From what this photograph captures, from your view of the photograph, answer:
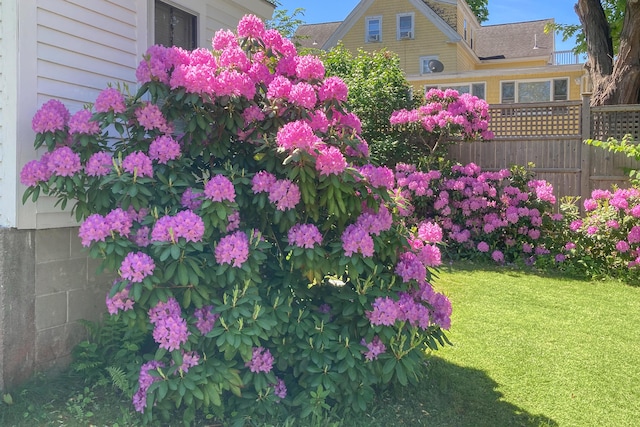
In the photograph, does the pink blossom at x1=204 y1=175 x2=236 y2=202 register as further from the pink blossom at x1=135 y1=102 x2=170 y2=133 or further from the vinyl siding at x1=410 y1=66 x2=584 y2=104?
the vinyl siding at x1=410 y1=66 x2=584 y2=104

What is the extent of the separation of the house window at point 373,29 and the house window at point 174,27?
18.1 meters

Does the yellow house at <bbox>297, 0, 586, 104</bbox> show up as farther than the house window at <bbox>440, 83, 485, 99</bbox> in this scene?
No

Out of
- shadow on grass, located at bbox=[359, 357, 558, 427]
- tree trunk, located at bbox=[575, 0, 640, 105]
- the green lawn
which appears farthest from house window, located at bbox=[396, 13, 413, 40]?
shadow on grass, located at bbox=[359, 357, 558, 427]

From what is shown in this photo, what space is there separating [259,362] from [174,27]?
10.4 ft

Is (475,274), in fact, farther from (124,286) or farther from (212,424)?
(124,286)

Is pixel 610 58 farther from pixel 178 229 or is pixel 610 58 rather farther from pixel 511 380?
pixel 178 229

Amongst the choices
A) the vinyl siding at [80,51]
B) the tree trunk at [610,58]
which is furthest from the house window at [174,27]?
the tree trunk at [610,58]

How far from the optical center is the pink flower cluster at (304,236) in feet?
9.37

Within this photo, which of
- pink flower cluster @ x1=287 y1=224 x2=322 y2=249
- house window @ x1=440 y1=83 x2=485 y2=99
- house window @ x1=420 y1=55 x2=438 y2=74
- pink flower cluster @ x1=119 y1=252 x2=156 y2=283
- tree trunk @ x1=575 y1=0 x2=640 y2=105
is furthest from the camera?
house window @ x1=420 y1=55 x2=438 y2=74

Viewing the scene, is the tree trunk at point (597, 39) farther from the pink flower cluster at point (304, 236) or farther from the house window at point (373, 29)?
the house window at point (373, 29)

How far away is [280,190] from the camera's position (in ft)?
9.37

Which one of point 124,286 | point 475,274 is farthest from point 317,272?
point 475,274

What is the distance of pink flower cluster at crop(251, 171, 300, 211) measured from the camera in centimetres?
286

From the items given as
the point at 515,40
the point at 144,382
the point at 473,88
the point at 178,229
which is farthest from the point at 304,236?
the point at 515,40
